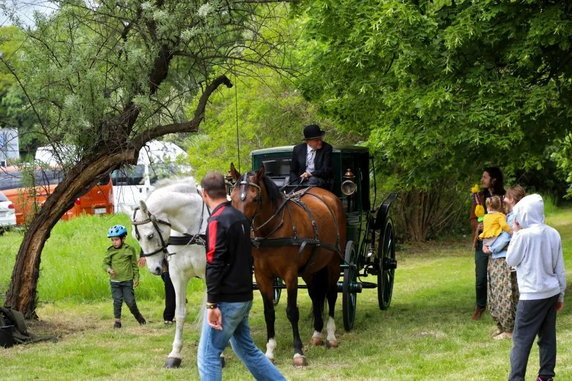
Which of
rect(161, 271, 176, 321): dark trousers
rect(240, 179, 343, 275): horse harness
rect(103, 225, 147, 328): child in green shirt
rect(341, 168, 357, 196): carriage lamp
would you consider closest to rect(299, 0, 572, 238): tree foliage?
rect(341, 168, 357, 196): carriage lamp

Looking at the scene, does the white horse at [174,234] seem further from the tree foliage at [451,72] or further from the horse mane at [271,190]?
the tree foliage at [451,72]

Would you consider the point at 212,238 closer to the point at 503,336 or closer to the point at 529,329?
the point at 529,329

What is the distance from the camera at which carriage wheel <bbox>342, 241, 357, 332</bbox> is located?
1098 centimetres

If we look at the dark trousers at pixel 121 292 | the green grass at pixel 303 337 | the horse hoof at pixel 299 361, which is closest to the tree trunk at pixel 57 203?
the green grass at pixel 303 337

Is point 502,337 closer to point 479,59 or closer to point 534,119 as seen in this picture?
point 534,119

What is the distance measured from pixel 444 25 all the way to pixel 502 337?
4029 mm

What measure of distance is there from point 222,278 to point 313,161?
4.72 metres

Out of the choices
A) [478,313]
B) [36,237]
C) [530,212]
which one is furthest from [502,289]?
[36,237]

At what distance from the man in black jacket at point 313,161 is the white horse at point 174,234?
164 centimetres

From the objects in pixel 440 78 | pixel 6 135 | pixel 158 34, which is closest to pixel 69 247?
pixel 6 135

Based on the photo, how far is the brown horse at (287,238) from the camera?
30.9 feet

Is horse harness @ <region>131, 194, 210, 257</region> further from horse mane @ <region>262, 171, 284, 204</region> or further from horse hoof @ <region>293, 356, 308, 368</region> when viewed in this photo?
horse hoof @ <region>293, 356, 308, 368</region>

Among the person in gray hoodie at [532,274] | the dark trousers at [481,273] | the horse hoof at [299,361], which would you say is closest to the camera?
the person in gray hoodie at [532,274]

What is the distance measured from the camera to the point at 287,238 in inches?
387
